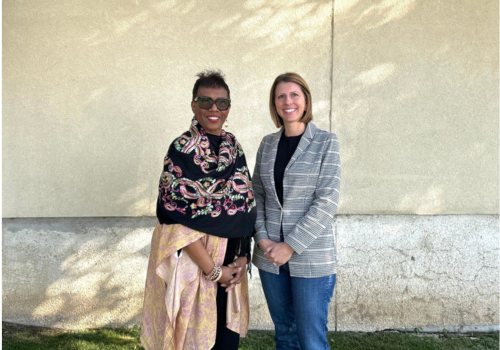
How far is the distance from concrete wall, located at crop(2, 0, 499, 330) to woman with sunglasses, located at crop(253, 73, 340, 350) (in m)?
1.48

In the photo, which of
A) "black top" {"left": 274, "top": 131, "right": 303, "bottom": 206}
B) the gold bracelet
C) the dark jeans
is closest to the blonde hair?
"black top" {"left": 274, "top": 131, "right": 303, "bottom": 206}

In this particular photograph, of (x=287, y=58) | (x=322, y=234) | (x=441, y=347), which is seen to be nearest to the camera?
(x=322, y=234)

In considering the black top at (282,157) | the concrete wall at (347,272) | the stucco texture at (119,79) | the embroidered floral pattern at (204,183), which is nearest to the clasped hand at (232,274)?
the embroidered floral pattern at (204,183)

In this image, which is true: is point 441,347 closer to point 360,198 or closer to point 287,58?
point 360,198

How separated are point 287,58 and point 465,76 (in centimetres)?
168

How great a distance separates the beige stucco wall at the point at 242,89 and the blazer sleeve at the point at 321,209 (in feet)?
5.41

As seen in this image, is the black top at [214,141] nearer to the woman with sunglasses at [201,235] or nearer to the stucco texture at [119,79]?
the woman with sunglasses at [201,235]

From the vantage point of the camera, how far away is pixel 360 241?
3873 mm

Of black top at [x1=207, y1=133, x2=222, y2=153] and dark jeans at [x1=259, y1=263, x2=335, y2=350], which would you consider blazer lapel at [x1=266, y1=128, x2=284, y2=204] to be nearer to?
black top at [x1=207, y1=133, x2=222, y2=153]

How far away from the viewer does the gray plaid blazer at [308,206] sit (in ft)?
7.34

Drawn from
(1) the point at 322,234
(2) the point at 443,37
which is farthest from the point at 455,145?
(1) the point at 322,234

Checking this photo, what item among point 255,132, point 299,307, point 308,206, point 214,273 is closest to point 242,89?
point 255,132

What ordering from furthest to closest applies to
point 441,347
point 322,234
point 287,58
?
point 287,58 → point 441,347 → point 322,234

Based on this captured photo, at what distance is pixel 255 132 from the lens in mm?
3887
